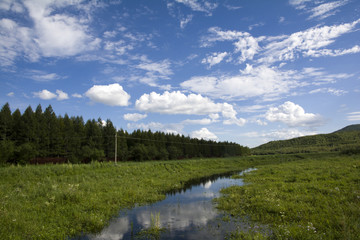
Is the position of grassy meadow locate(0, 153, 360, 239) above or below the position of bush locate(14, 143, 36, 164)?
below

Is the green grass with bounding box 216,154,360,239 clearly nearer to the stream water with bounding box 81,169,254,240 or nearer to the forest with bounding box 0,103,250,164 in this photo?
the stream water with bounding box 81,169,254,240

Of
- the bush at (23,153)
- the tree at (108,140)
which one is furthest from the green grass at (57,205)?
the tree at (108,140)

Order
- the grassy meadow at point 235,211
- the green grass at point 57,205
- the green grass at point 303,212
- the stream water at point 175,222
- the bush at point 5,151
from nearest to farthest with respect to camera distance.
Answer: the green grass at point 303,212 → the grassy meadow at point 235,211 → the green grass at point 57,205 → the stream water at point 175,222 → the bush at point 5,151

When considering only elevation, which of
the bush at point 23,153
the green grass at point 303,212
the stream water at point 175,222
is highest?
the bush at point 23,153

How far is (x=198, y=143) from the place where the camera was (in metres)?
110

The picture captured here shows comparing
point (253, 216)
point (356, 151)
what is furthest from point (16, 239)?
point (356, 151)

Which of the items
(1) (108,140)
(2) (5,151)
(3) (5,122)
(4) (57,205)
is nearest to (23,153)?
(2) (5,151)

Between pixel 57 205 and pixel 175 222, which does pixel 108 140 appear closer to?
pixel 57 205

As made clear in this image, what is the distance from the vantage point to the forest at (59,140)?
47.9m

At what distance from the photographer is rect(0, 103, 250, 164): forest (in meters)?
47.9

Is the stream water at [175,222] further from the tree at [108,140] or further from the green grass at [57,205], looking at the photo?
the tree at [108,140]

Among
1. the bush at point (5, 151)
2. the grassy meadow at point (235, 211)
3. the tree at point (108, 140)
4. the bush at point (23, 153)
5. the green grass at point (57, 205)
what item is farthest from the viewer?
the tree at point (108, 140)

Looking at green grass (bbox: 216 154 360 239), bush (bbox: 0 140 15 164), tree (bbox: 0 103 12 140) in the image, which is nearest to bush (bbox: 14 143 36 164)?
bush (bbox: 0 140 15 164)

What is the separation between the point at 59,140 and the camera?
5684 cm
